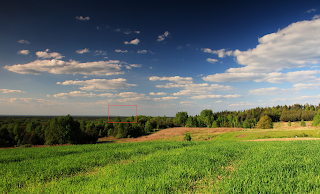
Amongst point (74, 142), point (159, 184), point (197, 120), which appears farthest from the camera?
point (197, 120)

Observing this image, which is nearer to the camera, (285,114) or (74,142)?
(74,142)

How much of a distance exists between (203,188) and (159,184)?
158 centimetres

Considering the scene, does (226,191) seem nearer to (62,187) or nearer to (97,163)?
(62,187)

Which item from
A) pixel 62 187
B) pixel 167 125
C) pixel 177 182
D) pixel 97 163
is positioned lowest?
pixel 167 125

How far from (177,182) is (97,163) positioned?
767 cm

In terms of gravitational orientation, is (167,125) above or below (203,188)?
below

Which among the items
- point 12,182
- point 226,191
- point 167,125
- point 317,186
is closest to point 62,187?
point 12,182

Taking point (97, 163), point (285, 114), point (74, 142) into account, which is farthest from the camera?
point (285, 114)

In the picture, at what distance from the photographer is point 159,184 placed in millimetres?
5195

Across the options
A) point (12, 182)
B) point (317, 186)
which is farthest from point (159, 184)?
point (12, 182)

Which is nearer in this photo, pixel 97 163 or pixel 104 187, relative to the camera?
pixel 104 187

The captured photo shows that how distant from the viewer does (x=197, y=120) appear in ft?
407

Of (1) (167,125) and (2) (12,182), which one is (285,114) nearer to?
(1) (167,125)

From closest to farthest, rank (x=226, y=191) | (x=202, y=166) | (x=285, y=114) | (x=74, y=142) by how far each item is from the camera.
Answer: (x=226, y=191) < (x=202, y=166) < (x=74, y=142) < (x=285, y=114)
